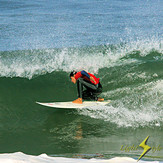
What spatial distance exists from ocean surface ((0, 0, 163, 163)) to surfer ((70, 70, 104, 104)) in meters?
0.36

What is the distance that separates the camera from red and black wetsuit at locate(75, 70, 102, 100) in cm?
723

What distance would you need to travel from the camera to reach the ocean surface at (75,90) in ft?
19.8

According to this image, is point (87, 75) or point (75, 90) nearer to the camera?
point (87, 75)

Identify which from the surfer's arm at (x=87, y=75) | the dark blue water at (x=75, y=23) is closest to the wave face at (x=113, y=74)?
the surfer's arm at (x=87, y=75)

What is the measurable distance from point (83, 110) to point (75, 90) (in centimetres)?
160

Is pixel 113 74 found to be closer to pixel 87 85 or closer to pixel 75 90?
pixel 75 90

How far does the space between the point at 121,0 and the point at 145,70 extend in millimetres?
20248

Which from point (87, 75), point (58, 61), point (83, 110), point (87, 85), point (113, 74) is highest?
point (87, 75)

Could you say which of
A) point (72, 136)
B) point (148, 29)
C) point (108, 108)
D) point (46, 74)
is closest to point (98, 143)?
point (72, 136)

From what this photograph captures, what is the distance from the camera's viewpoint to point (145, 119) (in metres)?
6.97

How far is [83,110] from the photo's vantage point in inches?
300

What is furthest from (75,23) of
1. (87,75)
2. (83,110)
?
(87,75)

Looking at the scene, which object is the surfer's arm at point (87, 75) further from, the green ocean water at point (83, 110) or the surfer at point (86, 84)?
the green ocean water at point (83, 110)

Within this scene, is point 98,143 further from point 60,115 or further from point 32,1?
point 32,1
